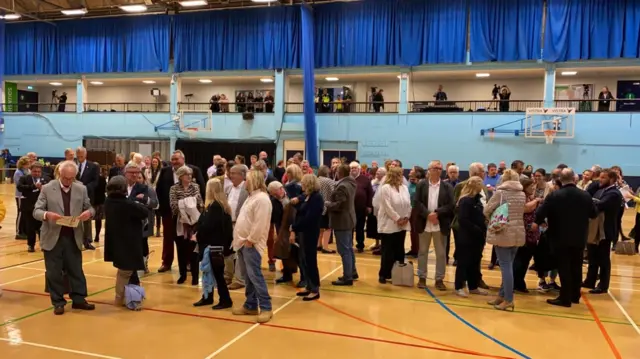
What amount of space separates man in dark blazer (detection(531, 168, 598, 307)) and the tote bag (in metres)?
0.65

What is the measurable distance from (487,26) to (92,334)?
16.8 metres

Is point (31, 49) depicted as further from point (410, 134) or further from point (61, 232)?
point (61, 232)

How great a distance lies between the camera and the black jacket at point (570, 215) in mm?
5566

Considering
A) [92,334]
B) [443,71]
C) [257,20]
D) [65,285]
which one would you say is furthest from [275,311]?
[257,20]

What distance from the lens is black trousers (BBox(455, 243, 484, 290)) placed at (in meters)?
5.87

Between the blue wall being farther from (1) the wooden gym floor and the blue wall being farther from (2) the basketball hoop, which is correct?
(1) the wooden gym floor

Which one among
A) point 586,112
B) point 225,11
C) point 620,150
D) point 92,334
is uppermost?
point 225,11

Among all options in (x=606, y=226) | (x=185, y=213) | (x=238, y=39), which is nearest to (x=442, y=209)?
(x=606, y=226)

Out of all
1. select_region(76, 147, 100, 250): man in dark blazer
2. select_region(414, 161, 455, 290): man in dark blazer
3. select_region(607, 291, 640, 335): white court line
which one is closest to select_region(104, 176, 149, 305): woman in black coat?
select_region(76, 147, 100, 250): man in dark blazer

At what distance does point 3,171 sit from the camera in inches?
909

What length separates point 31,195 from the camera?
8.31 metres

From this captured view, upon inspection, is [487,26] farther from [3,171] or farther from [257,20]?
[3,171]

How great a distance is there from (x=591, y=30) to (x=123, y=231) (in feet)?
56.3

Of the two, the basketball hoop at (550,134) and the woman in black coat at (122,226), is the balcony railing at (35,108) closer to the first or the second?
the basketball hoop at (550,134)
